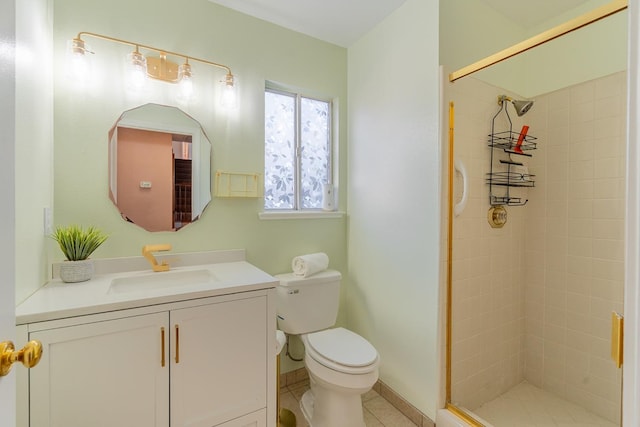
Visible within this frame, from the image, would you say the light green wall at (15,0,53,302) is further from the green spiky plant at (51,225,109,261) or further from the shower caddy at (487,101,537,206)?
the shower caddy at (487,101,537,206)

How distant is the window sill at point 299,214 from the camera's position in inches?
74.2

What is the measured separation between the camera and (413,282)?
1.71 metres

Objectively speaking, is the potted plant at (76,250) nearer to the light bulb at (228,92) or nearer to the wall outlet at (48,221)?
the wall outlet at (48,221)

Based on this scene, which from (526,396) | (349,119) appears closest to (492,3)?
(349,119)

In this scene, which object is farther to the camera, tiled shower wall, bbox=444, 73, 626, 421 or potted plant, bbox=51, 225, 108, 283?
tiled shower wall, bbox=444, 73, 626, 421

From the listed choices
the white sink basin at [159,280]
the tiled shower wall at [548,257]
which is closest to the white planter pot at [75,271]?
the white sink basin at [159,280]

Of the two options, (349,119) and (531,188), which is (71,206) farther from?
(531,188)

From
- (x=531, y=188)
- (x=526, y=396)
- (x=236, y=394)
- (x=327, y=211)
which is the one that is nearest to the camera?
(x=236, y=394)

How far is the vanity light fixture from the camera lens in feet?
4.47

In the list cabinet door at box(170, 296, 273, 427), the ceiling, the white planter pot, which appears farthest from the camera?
the ceiling

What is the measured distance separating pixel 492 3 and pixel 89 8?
2.24m

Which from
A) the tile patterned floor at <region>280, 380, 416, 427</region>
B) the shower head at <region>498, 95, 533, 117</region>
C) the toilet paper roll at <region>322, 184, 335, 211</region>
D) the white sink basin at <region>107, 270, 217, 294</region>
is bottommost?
the tile patterned floor at <region>280, 380, 416, 427</region>

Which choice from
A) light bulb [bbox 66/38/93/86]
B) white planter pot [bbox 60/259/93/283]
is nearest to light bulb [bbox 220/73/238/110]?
light bulb [bbox 66/38/93/86]

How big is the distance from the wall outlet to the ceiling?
145 cm
